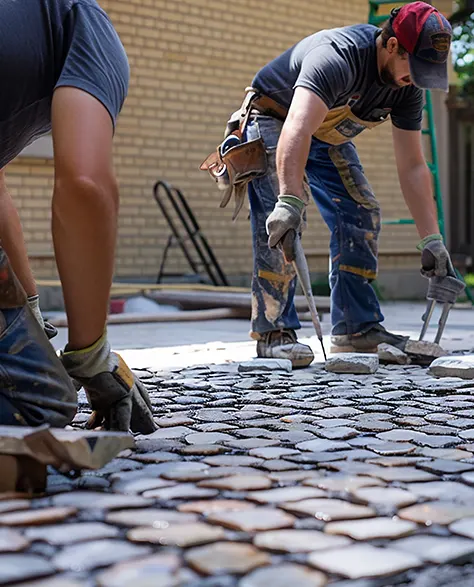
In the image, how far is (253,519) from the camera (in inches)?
68.7

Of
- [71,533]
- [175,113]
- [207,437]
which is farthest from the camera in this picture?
[175,113]

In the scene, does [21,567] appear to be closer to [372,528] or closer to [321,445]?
[372,528]

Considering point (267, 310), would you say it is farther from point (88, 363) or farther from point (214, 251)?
point (214, 251)

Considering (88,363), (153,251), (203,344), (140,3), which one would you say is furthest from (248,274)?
(88,363)

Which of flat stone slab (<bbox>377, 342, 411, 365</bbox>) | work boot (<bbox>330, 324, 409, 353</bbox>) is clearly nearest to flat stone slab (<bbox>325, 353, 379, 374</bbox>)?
flat stone slab (<bbox>377, 342, 411, 365</bbox>)

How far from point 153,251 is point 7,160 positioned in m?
6.51

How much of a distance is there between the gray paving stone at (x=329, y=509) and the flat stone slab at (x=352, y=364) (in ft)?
6.77

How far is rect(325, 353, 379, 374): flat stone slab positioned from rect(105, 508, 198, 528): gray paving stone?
2216 mm

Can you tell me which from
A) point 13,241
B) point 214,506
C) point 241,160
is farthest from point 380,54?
point 214,506

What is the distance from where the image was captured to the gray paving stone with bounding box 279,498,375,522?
1775 millimetres

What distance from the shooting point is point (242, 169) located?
13.8ft

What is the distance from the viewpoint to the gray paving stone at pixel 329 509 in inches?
69.9

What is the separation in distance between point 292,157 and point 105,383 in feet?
5.62

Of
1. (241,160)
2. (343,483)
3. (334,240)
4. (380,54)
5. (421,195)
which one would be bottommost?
(343,483)
